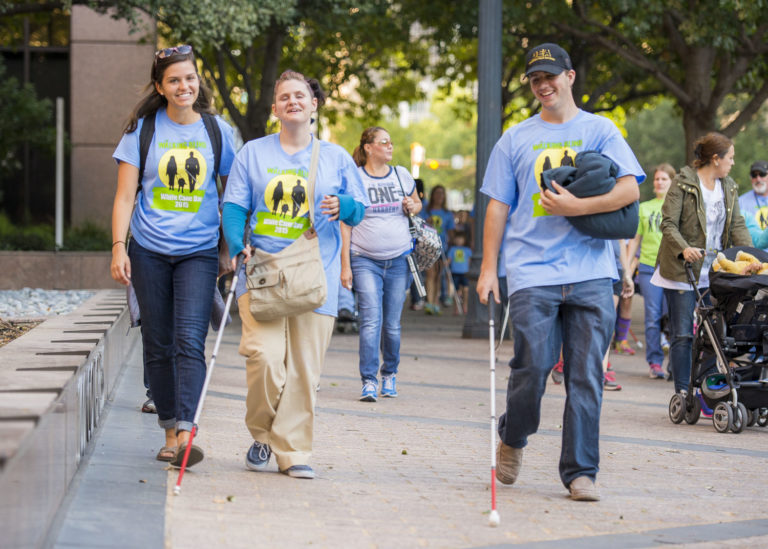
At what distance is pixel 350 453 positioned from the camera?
→ 652 cm

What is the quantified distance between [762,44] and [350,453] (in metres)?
14.4

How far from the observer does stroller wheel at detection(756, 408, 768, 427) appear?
8.30 m

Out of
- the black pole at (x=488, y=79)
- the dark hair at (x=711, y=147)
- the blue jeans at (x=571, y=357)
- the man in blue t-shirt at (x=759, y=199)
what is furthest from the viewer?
the black pole at (x=488, y=79)

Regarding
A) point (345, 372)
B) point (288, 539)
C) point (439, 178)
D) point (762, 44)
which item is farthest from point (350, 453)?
point (439, 178)

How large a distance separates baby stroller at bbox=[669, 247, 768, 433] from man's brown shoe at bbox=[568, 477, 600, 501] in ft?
9.30

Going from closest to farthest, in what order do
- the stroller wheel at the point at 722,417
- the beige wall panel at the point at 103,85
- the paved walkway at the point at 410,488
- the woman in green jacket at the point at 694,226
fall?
the paved walkway at the point at 410,488 < the stroller wheel at the point at 722,417 < the woman in green jacket at the point at 694,226 < the beige wall panel at the point at 103,85

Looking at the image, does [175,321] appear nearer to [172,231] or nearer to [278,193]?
[172,231]

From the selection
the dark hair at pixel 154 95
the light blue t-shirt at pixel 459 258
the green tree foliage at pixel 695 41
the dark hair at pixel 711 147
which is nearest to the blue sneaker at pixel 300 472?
the dark hair at pixel 154 95

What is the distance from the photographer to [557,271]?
5.30 meters

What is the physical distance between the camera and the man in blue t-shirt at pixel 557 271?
5293 mm

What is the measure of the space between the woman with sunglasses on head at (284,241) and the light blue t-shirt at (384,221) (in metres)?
3.41

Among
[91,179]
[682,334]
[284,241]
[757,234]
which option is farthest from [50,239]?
[284,241]

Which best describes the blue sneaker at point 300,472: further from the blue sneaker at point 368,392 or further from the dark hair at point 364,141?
the dark hair at point 364,141

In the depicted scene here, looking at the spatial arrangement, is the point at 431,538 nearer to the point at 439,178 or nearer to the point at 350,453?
the point at 350,453
